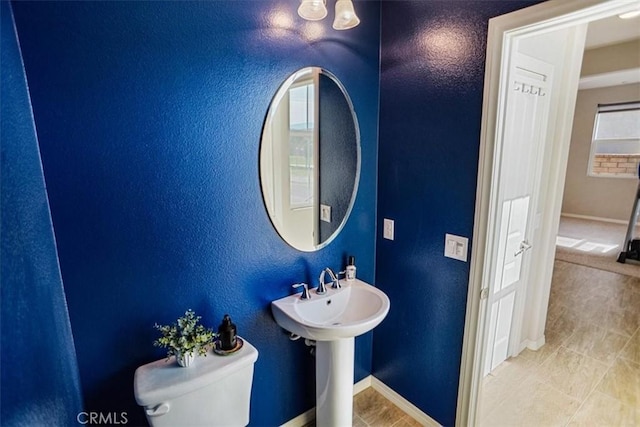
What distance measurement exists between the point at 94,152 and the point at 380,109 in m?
1.44

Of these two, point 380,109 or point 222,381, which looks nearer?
point 222,381

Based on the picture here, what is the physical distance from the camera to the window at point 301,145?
1615 mm

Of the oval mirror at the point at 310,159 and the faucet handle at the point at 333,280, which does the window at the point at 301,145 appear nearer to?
the oval mirror at the point at 310,159

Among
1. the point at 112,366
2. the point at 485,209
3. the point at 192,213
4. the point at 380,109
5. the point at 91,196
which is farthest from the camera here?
the point at 380,109

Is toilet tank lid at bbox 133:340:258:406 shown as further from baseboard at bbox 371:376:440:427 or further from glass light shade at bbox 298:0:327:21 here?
glass light shade at bbox 298:0:327:21

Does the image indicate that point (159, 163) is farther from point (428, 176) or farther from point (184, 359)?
point (428, 176)

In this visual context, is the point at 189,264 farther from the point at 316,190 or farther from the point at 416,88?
the point at 416,88

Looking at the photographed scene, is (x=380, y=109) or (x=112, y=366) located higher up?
(x=380, y=109)

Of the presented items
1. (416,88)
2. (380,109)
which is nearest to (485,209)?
(416,88)

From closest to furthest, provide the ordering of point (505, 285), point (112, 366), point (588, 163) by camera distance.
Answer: point (112, 366) < point (505, 285) < point (588, 163)

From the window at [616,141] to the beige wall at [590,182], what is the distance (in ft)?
0.36

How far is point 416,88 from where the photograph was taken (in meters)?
1.69

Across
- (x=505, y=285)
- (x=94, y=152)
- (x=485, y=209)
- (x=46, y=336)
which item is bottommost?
(x=505, y=285)

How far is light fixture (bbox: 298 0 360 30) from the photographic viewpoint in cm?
128
